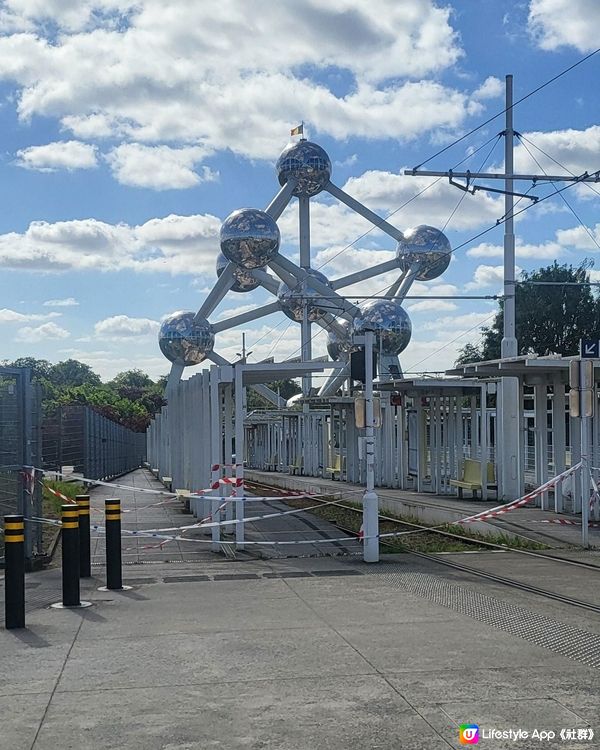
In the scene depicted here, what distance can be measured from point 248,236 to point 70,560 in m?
29.6

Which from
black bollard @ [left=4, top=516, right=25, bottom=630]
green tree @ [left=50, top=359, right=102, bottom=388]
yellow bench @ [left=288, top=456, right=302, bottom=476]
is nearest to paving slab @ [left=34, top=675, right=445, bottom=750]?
black bollard @ [left=4, top=516, right=25, bottom=630]

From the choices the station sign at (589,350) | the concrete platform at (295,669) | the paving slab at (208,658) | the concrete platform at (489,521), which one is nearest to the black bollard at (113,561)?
the concrete platform at (295,669)

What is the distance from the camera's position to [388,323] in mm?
41438

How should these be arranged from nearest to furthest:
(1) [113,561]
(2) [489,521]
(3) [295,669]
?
(3) [295,669], (1) [113,561], (2) [489,521]

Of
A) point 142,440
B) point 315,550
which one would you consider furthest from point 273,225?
point 142,440

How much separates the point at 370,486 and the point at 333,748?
798 cm

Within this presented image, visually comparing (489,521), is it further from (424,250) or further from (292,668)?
(424,250)

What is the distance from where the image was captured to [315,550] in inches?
589

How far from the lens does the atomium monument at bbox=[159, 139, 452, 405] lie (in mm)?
39406

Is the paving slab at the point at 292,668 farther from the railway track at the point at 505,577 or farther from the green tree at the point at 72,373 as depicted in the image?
the green tree at the point at 72,373

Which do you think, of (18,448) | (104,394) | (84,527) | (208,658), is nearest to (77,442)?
(18,448)

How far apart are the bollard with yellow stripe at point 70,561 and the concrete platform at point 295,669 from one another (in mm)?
271

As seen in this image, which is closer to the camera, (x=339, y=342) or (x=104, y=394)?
(x=339, y=342)

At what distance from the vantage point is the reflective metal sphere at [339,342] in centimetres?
4507
